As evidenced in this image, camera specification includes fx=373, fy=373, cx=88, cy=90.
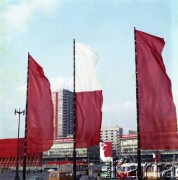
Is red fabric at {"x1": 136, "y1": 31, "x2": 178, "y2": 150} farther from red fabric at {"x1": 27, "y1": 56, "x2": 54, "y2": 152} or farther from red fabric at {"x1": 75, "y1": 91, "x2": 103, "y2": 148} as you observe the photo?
red fabric at {"x1": 27, "y1": 56, "x2": 54, "y2": 152}

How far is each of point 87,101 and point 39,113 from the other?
331 cm

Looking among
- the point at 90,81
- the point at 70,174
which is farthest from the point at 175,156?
the point at 90,81

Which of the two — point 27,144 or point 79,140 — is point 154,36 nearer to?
point 79,140

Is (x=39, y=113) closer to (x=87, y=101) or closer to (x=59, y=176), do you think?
(x=87, y=101)

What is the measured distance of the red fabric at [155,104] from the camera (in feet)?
73.3

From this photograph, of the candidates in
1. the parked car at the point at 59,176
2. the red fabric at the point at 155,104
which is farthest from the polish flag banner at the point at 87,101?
the parked car at the point at 59,176

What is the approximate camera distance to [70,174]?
44031mm

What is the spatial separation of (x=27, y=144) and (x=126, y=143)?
538 ft

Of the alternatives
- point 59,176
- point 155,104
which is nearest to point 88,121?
point 155,104

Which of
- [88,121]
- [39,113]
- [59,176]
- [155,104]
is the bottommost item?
[59,176]

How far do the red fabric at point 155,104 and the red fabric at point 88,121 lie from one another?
3376 mm

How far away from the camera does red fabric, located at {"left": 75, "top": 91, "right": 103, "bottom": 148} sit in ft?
80.4

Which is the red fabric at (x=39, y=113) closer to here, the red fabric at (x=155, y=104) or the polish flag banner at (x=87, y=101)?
the polish flag banner at (x=87, y=101)

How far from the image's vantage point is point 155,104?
22.5 meters
